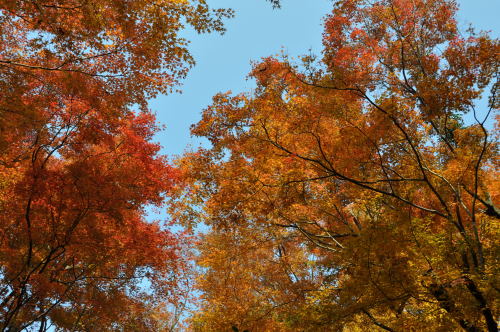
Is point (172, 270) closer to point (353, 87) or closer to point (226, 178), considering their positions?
point (226, 178)

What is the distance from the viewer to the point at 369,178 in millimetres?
7098

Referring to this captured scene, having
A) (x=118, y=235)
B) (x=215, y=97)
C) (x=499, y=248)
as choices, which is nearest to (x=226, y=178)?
(x=215, y=97)

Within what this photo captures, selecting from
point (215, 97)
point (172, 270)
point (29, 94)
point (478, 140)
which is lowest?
point (172, 270)

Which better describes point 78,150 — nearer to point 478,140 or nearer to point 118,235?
point 118,235

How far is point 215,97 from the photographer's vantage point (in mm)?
6777

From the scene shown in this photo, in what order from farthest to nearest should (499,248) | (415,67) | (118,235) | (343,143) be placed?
(118,235) < (415,67) < (343,143) < (499,248)

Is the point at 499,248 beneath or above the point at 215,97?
beneath

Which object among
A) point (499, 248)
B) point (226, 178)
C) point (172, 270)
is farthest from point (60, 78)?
point (499, 248)

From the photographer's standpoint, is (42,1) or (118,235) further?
(118,235)

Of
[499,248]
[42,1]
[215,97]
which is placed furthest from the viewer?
[215,97]

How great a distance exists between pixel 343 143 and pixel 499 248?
10.2 feet

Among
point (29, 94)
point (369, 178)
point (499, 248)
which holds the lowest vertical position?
point (499, 248)

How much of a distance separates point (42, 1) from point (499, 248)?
8.76m

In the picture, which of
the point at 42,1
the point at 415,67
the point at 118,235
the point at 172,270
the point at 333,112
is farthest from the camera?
the point at 172,270
